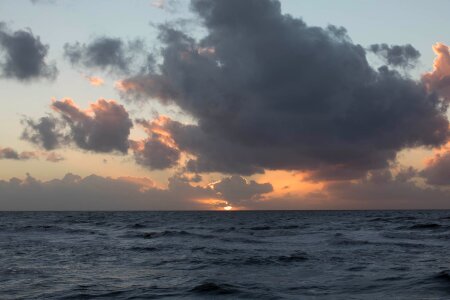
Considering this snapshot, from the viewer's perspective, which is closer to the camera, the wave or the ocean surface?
the ocean surface

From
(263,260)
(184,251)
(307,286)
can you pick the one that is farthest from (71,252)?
(307,286)

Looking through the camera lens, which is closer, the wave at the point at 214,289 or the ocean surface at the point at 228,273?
the ocean surface at the point at 228,273

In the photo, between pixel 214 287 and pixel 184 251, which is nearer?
pixel 214 287

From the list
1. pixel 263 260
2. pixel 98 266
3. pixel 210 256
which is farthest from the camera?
pixel 210 256

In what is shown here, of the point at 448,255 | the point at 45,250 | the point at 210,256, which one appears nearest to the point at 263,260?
the point at 210,256

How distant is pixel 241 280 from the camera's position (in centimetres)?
2250

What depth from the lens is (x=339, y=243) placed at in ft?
133

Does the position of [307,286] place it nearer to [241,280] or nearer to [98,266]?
[241,280]

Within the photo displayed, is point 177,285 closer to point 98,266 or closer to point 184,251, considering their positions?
point 98,266

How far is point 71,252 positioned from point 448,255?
2661cm

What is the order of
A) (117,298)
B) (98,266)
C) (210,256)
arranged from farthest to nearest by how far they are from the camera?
1. (210,256)
2. (98,266)
3. (117,298)

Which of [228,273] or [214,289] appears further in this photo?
[228,273]

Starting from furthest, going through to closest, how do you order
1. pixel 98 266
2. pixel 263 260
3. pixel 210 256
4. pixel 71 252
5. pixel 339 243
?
1. pixel 339 243
2. pixel 71 252
3. pixel 210 256
4. pixel 263 260
5. pixel 98 266

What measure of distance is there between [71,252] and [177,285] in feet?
54.3
